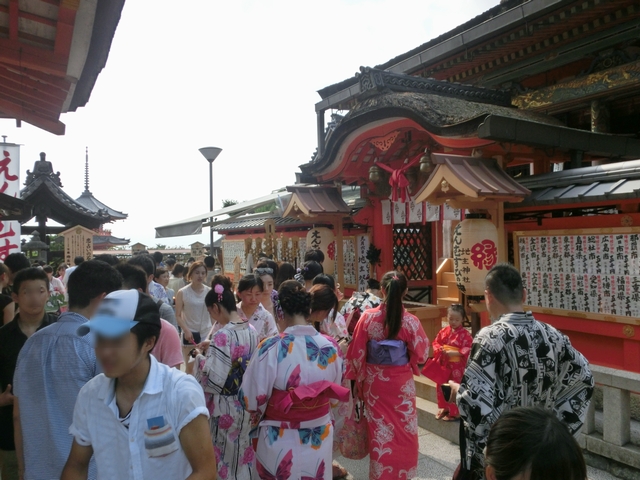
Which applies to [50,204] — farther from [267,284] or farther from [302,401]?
[302,401]

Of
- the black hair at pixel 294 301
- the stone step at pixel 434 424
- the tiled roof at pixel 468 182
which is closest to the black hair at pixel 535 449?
the black hair at pixel 294 301

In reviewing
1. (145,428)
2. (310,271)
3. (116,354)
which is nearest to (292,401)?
(145,428)

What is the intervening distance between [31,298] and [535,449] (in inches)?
123

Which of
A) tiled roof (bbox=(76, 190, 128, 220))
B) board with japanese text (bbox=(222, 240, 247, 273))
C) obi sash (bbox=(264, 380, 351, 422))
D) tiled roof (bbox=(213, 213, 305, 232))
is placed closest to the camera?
obi sash (bbox=(264, 380, 351, 422))

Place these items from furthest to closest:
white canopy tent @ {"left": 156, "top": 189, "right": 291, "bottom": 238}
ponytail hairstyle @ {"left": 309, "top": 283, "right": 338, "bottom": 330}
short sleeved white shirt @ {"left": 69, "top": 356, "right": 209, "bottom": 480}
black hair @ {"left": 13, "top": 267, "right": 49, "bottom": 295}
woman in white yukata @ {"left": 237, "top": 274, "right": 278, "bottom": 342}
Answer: white canopy tent @ {"left": 156, "top": 189, "right": 291, "bottom": 238}, woman in white yukata @ {"left": 237, "top": 274, "right": 278, "bottom": 342}, ponytail hairstyle @ {"left": 309, "top": 283, "right": 338, "bottom": 330}, black hair @ {"left": 13, "top": 267, "right": 49, "bottom": 295}, short sleeved white shirt @ {"left": 69, "top": 356, "right": 209, "bottom": 480}

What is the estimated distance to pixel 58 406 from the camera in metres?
2.38

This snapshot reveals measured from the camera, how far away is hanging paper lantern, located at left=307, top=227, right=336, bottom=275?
10031 millimetres

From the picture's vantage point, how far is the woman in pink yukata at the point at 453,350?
5.31 m

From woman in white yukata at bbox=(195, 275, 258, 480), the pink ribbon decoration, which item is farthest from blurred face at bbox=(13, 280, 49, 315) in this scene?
the pink ribbon decoration

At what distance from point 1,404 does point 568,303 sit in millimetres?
6052

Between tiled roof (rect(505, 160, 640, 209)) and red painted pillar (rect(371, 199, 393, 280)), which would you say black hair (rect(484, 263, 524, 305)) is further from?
red painted pillar (rect(371, 199, 393, 280))

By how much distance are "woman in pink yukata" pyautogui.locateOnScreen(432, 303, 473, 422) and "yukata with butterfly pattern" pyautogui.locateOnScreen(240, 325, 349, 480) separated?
2457 millimetres

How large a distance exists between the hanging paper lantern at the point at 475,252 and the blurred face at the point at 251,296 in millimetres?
2961

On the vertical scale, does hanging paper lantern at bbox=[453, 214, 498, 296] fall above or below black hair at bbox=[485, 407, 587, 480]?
above
